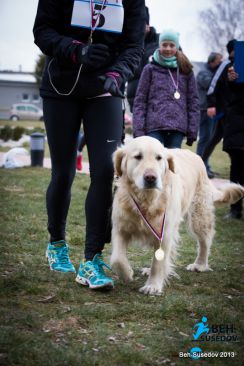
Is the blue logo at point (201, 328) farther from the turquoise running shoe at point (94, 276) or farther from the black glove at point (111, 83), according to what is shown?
the black glove at point (111, 83)

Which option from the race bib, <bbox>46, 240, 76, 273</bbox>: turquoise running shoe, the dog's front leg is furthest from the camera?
<bbox>46, 240, 76, 273</bbox>: turquoise running shoe

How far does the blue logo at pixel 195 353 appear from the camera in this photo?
2553mm

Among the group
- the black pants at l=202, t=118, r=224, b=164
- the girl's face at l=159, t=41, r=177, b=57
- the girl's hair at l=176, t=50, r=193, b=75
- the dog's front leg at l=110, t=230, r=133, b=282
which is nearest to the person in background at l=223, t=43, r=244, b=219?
the girl's hair at l=176, t=50, r=193, b=75

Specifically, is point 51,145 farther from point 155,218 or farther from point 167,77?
point 167,77

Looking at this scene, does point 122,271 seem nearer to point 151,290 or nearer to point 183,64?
point 151,290

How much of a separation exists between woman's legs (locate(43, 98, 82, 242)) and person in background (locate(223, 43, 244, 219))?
10.7 ft

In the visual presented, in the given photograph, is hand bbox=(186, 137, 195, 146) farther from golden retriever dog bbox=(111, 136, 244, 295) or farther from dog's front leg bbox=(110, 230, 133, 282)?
dog's front leg bbox=(110, 230, 133, 282)

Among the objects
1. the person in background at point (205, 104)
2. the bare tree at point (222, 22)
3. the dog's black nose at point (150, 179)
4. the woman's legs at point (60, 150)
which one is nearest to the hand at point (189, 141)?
the woman's legs at point (60, 150)

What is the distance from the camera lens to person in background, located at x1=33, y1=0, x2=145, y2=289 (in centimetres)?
337

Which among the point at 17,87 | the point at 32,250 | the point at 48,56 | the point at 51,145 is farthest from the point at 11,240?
Answer: the point at 17,87

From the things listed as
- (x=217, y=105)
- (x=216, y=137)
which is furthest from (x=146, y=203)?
(x=217, y=105)

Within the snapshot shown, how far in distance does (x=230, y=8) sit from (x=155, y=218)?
3834cm

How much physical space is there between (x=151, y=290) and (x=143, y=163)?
91cm

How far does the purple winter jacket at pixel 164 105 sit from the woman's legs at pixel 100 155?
1.93 m
